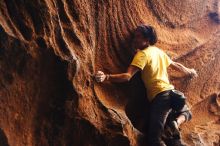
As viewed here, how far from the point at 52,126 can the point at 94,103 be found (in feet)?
1.39

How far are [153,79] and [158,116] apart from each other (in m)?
0.37

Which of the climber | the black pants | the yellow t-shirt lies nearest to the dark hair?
the climber

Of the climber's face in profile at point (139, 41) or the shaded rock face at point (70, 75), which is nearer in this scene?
the shaded rock face at point (70, 75)

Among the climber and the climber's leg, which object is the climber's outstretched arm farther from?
the climber's leg

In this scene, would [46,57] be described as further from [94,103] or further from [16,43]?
[94,103]

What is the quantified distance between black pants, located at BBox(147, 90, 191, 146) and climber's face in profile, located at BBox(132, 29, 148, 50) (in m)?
0.53

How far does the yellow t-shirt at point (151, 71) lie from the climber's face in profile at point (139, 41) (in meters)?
0.07

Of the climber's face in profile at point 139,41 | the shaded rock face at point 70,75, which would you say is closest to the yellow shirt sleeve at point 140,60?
the climber's face in profile at point 139,41

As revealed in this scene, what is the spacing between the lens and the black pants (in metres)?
3.20

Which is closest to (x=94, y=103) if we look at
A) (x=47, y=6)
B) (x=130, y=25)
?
(x=47, y=6)

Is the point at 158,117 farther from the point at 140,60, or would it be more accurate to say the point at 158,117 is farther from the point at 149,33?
the point at 149,33

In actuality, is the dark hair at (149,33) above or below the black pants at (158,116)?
above

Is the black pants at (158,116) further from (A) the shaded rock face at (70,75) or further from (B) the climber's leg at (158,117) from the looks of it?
Answer: (A) the shaded rock face at (70,75)

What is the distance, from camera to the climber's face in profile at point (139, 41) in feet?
11.6
